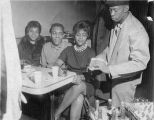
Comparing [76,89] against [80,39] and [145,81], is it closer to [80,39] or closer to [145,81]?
[80,39]

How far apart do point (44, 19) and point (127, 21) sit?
1.05 m

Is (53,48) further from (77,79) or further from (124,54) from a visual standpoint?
(124,54)

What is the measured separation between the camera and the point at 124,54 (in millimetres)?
1542

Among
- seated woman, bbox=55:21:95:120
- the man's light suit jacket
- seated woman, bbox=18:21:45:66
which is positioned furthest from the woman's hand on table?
seated woman, bbox=18:21:45:66

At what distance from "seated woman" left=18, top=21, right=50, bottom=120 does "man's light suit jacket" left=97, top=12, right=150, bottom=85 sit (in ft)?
1.96

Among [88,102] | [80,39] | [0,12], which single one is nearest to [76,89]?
[88,102]

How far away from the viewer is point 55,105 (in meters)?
1.81

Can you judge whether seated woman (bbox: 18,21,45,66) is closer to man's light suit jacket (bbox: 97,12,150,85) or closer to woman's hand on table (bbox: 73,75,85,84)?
woman's hand on table (bbox: 73,75,85,84)

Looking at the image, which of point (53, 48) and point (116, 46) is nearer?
point (116, 46)

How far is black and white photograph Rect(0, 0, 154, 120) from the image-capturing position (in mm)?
1014

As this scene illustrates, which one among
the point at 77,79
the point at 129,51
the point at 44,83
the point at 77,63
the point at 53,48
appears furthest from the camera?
the point at 53,48

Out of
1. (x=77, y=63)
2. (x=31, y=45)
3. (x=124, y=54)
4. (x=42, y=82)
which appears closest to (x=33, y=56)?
(x=31, y=45)

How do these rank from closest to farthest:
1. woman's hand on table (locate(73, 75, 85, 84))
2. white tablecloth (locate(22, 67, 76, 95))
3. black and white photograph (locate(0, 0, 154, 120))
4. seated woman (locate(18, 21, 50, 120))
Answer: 1. black and white photograph (locate(0, 0, 154, 120))
2. white tablecloth (locate(22, 67, 76, 95))
3. woman's hand on table (locate(73, 75, 85, 84))
4. seated woman (locate(18, 21, 50, 120))

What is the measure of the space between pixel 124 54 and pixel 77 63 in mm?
399
